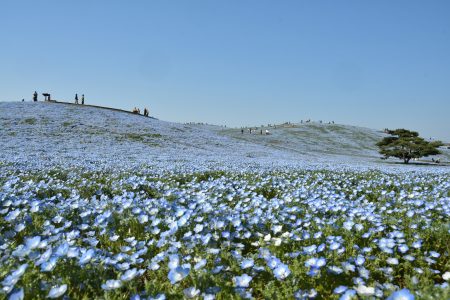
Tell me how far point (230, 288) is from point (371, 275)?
1557 mm

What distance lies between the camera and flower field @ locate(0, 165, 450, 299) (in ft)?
9.18

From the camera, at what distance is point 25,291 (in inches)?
103

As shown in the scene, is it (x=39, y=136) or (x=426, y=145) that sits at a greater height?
(x=426, y=145)

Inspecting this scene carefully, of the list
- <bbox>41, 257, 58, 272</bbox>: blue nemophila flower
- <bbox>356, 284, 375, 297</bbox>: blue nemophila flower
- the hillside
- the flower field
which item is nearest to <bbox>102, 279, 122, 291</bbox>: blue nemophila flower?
the flower field

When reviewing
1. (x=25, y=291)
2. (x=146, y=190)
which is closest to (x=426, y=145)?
(x=146, y=190)

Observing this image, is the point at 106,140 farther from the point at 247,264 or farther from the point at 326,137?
the point at 326,137

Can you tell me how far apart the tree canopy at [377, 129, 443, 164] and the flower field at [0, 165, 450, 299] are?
94.7 feet

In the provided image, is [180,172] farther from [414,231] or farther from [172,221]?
[414,231]

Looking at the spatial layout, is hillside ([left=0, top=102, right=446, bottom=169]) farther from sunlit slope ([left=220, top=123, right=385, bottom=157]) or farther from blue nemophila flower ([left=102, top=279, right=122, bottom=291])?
sunlit slope ([left=220, top=123, right=385, bottom=157])

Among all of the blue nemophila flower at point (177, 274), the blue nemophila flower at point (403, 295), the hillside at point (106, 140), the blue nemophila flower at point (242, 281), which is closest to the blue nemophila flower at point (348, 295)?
the blue nemophila flower at point (403, 295)

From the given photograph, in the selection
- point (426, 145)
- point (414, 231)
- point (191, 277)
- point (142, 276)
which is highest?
point (426, 145)

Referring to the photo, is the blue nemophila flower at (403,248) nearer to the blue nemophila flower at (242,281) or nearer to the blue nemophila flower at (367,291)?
the blue nemophila flower at (367,291)

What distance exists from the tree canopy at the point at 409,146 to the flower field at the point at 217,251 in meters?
28.9

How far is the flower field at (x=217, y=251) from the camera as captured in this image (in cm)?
280
